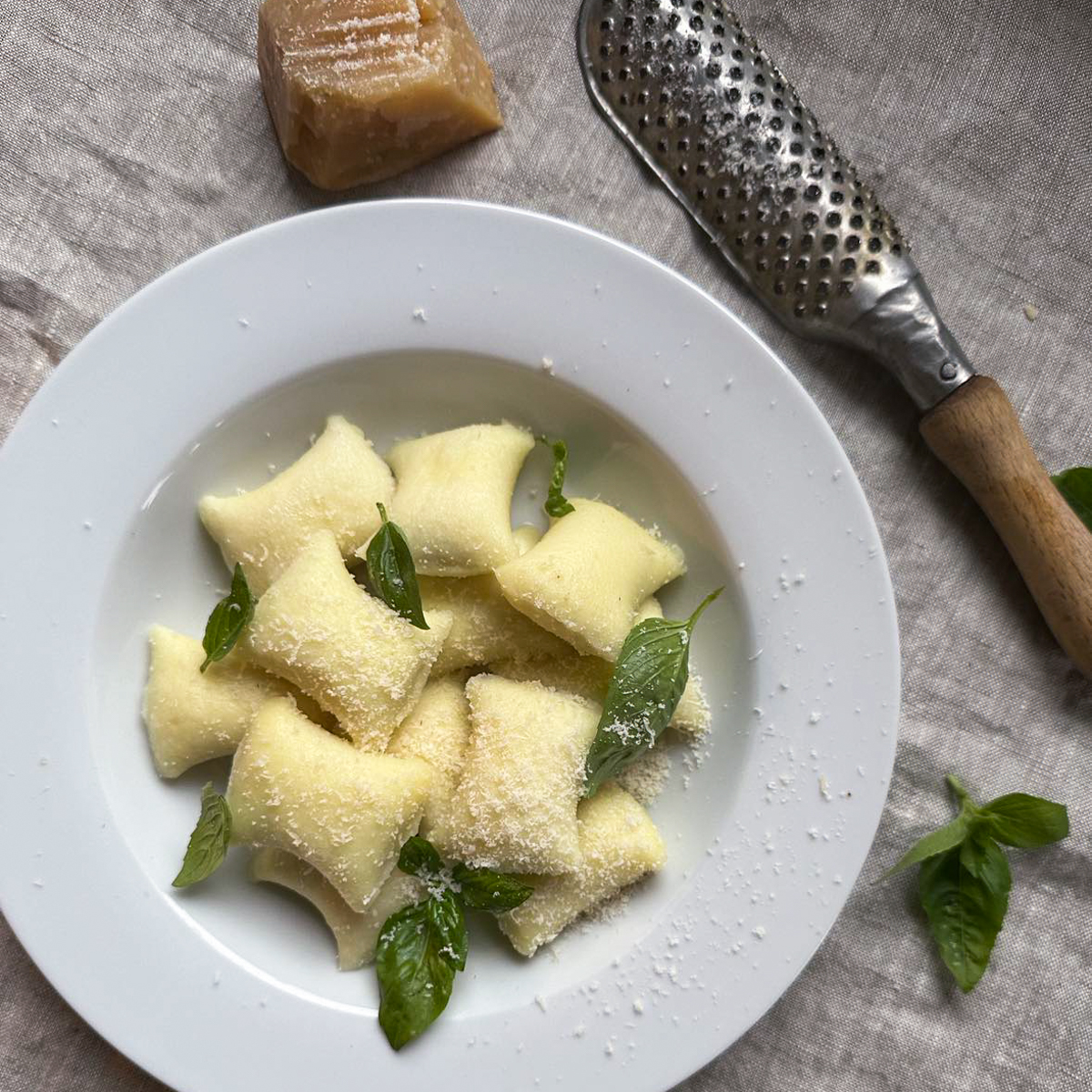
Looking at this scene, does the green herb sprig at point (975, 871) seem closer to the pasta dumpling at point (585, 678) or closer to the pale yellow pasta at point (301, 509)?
the pasta dumpling at point (585, 678)

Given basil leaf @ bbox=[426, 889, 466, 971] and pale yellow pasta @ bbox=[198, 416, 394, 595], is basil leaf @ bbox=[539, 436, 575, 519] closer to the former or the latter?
pale yellow pasta @ bbox=[198, 416, 394, 595]

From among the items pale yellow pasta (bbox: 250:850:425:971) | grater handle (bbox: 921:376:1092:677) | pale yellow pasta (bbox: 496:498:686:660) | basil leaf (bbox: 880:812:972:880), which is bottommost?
pale yellow pasta (bbox: 250:850:425:971)

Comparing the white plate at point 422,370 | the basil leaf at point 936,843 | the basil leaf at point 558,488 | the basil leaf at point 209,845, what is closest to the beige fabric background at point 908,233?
the basil leaf at point 936,843

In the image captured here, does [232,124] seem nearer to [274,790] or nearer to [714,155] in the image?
[714,155]

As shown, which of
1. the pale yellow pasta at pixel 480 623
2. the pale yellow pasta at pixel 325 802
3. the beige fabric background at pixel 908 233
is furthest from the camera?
the beige fabric background at pixel 908 233

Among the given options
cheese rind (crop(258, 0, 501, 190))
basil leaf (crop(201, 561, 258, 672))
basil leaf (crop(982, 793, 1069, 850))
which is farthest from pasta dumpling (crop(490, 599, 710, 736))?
cheese rind (crop(258, 0, 501, 190))

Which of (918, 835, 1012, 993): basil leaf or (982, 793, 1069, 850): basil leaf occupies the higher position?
(982, 793, 1069, 850): basil leaf

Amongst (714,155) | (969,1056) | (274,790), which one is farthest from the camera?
(969,1056)

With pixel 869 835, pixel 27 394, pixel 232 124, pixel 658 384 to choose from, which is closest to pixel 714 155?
pixel 658 384
